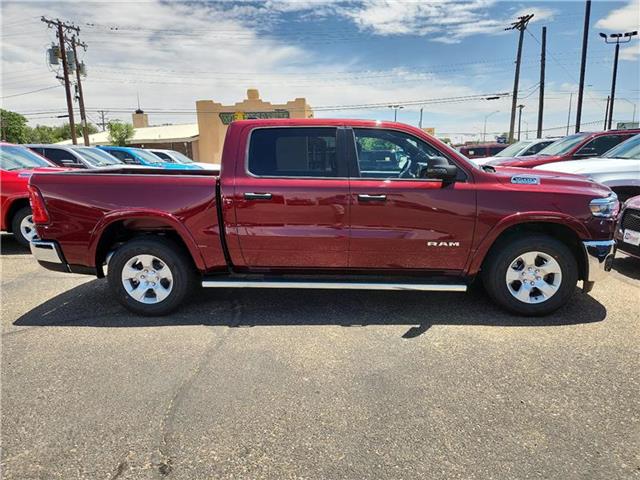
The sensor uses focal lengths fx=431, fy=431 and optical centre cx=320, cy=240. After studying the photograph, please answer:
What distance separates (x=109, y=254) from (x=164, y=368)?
162 centimetres

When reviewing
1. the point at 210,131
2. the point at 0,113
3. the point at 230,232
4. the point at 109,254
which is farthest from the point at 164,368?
the point at 0,113

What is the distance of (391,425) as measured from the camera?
8.48ft

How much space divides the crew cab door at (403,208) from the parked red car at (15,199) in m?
5.64

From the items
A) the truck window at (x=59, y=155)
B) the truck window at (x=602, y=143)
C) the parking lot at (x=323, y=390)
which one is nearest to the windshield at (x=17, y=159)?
the truck window at (x=59, y=155)

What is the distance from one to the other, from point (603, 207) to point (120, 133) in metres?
44.3

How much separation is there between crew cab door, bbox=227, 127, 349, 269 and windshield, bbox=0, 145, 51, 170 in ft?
17.5

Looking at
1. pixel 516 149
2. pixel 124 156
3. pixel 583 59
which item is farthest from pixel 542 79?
pixel 124 156

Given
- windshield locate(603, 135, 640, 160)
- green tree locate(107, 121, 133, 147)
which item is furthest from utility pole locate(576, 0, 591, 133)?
green tree locate(107, 121, 133, 147)

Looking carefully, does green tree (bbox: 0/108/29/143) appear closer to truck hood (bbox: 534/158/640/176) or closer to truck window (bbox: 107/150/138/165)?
truck window (bbox: 107/150/138/165)

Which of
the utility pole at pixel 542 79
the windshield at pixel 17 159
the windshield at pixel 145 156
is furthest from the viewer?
the utility pole at pixel 542 79

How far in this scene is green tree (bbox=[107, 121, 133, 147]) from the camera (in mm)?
40875

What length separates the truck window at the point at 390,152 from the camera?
4062mm

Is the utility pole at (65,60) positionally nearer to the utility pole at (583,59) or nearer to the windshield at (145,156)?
the windshield at (145,156)

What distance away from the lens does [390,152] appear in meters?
4.12
